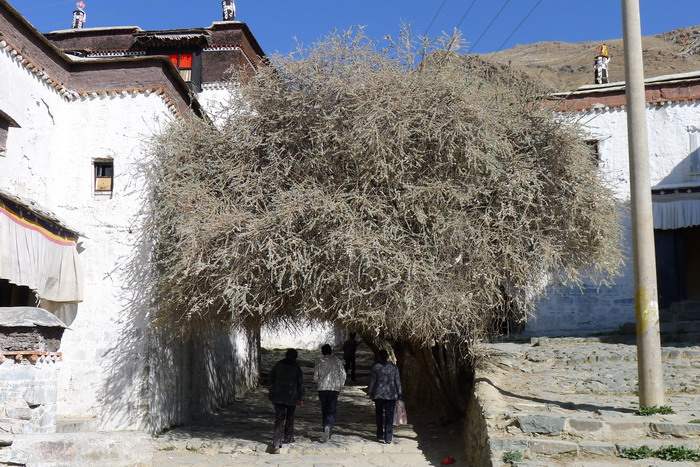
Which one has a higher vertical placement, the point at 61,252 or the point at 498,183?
the point at 498,183

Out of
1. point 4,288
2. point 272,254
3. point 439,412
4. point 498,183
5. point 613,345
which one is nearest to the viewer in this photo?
point 272,254

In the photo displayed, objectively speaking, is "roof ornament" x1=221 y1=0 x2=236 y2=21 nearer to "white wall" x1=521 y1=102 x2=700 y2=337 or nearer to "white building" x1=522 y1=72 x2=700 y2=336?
"white building" x1=522 y1=72 x2=700 y2=336

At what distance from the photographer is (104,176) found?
11.5 m

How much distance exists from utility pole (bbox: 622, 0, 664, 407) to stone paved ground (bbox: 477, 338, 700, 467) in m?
0.48

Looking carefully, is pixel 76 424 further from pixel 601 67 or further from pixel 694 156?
pixel 601 67

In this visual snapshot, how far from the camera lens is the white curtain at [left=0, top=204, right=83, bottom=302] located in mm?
9266

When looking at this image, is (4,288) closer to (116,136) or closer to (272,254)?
(116,136)

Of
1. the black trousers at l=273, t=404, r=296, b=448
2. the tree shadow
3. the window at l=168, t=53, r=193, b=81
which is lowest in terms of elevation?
the black trousers at l=273, t=404, r=296, b=448

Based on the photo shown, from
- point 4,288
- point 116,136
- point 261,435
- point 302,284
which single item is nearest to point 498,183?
point 302,284

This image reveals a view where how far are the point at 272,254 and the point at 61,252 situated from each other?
3741 millimetres

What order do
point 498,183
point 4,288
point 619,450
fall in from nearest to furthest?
point 619,450, point 498,183, point 4,288

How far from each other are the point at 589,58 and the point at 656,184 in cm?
5328

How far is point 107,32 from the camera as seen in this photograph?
69.4 feet

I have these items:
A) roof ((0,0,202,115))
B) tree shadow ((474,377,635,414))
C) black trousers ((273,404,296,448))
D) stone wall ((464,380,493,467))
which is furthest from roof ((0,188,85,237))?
tree shadow ((474,377,635,414))
